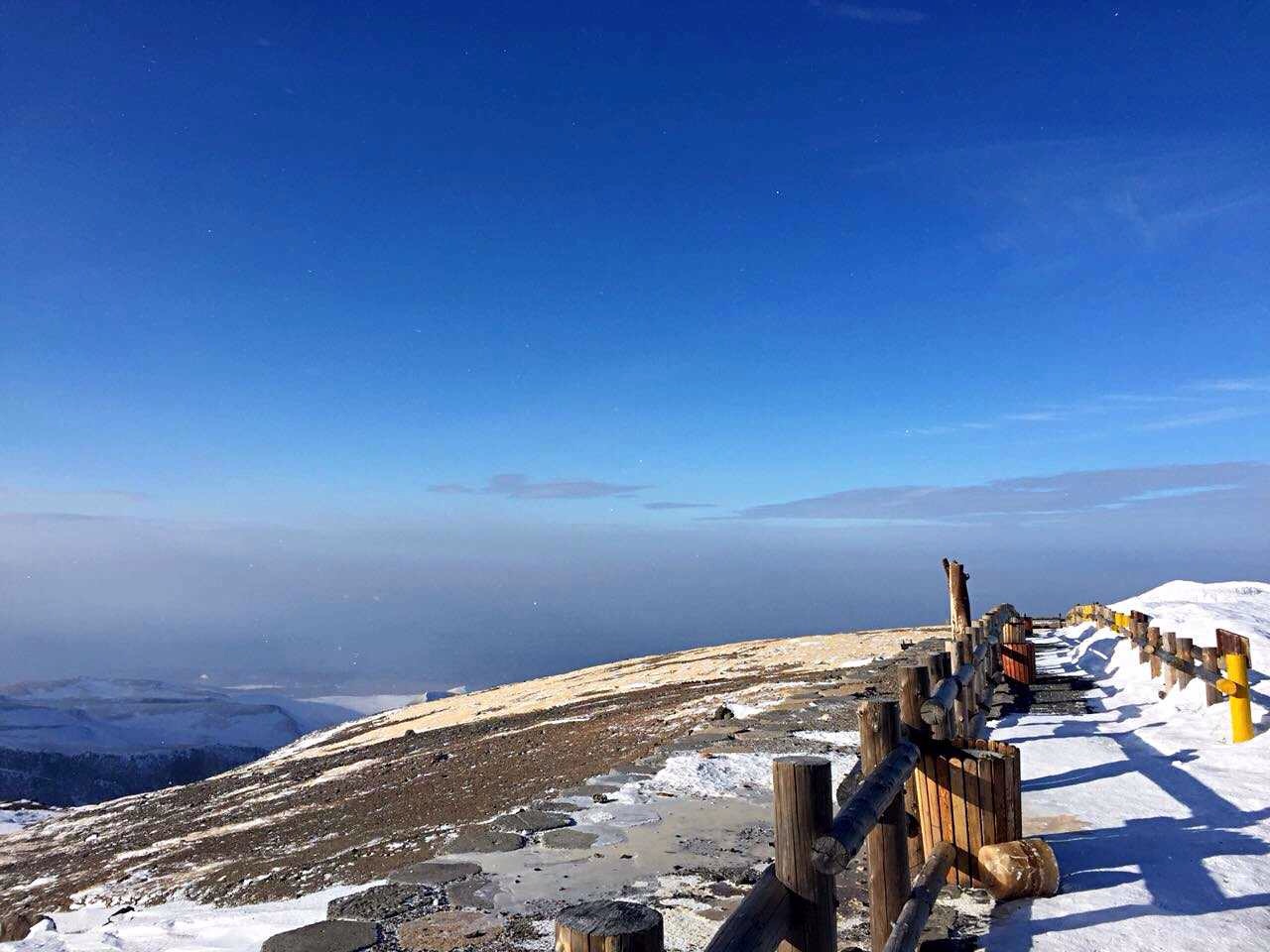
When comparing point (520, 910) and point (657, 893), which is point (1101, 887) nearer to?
point (657, 893)

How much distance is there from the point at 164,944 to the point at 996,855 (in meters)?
5.68

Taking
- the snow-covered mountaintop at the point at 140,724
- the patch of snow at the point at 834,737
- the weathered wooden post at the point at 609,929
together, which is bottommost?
the snow-covered mountaintop at the point at 140,724

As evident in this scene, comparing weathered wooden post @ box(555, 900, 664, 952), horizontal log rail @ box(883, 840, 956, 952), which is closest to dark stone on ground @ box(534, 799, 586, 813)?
horizontal log rail @ box(883, 840, 956, 952)

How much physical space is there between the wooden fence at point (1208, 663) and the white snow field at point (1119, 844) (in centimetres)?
24

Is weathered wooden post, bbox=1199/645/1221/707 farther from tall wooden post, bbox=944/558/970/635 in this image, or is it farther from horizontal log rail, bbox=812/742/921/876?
horizontal log rail, bbox=812/742/921/876

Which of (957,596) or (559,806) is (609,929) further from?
(957,596)

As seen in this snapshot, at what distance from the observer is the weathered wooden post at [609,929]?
187 cm

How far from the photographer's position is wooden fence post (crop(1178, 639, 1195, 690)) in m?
10.8

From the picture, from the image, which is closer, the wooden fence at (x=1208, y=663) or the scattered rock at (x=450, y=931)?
the scattered rock at (x=450, y=931)

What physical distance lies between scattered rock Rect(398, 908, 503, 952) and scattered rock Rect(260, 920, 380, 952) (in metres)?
0.20

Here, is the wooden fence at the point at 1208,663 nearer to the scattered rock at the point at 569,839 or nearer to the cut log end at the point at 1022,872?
the cut log end at the point at 1022,872

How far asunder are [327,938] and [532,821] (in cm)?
248

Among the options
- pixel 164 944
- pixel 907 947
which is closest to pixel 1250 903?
pixel 907 947

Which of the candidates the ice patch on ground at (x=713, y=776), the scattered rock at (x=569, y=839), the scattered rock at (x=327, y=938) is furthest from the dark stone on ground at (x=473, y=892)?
the ice patch on ground at (x=713, y=776)
